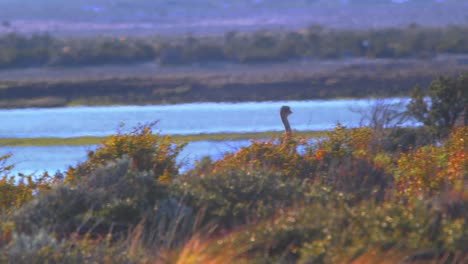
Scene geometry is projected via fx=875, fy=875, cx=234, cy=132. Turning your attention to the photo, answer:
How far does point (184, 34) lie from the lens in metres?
60.2

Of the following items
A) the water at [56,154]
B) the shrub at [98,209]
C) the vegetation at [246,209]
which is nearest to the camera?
the vegetation at [246,209]

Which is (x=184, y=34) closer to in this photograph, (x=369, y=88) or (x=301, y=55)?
(x=301, y=55)

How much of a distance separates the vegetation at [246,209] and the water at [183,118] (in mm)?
12190

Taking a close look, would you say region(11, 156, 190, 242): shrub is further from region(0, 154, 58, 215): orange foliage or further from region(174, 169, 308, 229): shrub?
region(0, 154, 58, 215): orange foliage

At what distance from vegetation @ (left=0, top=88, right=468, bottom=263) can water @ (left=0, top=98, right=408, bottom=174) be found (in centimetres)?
947

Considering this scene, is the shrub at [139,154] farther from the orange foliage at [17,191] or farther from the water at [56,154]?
the water at [56,154]

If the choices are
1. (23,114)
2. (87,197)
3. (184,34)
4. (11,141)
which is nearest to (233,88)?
(23,114)

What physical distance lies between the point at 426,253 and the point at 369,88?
86.3 feet

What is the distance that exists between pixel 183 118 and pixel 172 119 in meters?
0.38

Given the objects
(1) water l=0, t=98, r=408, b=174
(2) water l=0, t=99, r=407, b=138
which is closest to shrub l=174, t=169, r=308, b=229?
(1) water l=0, t=98, r=408, b=174

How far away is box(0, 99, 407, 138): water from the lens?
84.4ft

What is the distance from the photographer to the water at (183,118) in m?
25.7

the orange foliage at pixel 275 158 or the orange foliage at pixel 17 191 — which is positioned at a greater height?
the orange foliage at pixel 275 158

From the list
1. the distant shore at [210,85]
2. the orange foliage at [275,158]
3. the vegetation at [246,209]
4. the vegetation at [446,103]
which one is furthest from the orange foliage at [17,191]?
the distant shore at [210,85]
